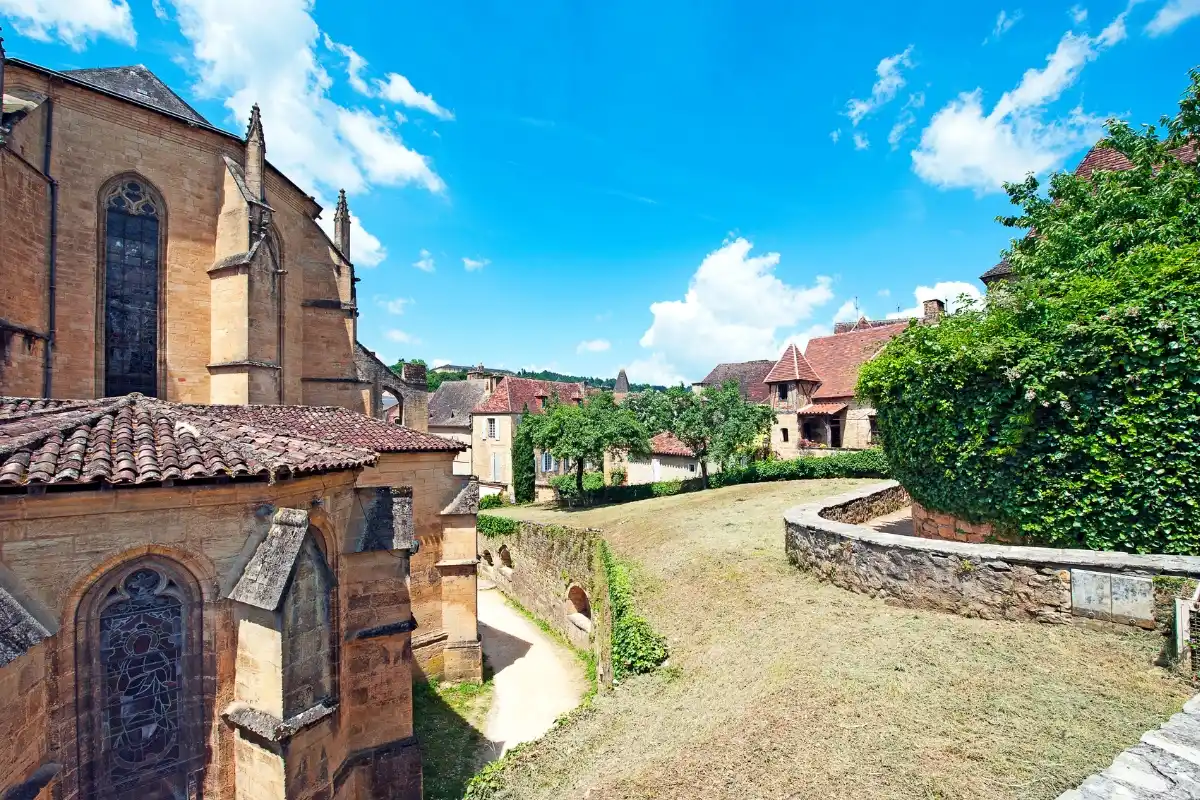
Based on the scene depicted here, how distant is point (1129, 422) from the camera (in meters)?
7.32

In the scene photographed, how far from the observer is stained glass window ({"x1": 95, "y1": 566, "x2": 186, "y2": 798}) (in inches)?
220

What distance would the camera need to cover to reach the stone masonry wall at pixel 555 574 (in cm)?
1502

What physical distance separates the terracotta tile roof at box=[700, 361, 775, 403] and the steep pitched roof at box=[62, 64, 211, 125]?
34418 mm

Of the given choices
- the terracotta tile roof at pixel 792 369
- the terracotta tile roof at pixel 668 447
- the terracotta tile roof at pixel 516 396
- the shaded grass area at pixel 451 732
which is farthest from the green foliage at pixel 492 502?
the shaded grass area at pixel 451 732

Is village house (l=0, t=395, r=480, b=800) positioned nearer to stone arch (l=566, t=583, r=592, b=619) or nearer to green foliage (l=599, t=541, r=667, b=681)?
green foliage (l=599, t=541, r=667, b=681)

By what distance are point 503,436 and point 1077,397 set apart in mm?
34159

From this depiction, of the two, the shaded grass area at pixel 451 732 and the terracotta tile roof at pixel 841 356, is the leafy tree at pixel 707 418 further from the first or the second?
the shaded grass area at pixel 451 732

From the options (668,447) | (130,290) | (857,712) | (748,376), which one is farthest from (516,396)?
(857,712)

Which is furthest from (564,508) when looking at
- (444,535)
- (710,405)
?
(444,535)

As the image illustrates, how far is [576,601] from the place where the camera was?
18891mm

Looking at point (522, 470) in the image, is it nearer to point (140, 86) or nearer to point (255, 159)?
point (255, 159)

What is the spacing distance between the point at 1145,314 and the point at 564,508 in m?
27.1

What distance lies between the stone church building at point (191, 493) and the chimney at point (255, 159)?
49mm

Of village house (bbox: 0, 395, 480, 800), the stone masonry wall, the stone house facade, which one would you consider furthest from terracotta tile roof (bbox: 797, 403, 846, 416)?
village house (bbox: 0, 395, 480, 800)
